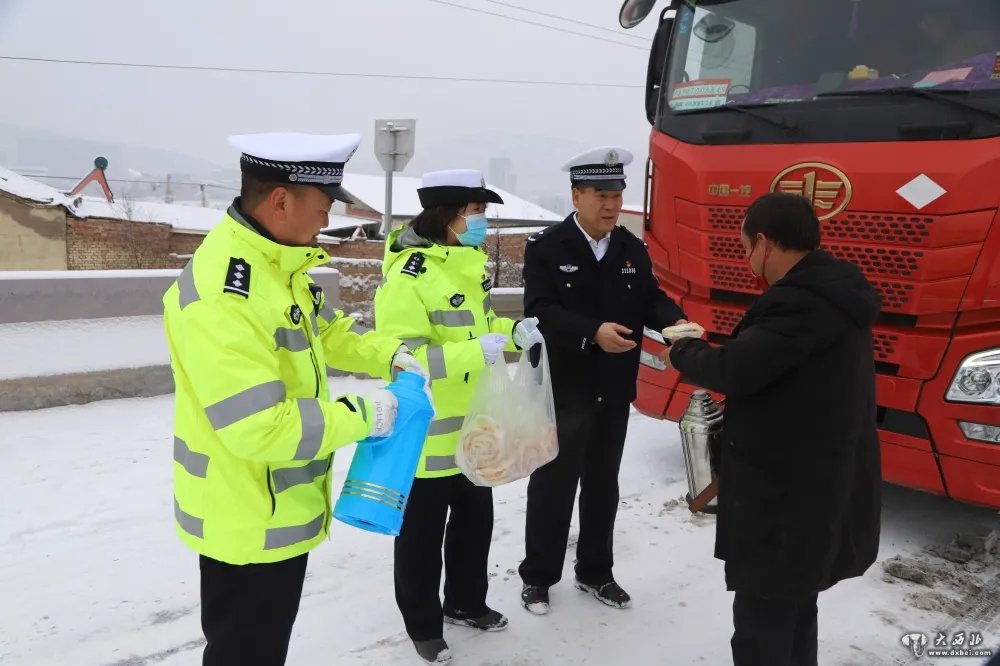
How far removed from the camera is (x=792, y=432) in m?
2.05

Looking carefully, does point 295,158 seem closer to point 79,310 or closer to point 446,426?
point 446,426

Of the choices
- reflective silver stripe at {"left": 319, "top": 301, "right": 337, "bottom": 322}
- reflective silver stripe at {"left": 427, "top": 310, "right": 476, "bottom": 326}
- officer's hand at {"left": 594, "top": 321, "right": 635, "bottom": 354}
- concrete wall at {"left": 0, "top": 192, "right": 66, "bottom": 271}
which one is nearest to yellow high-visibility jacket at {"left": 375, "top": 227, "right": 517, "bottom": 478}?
reflective silver stripe at {"left": 427, "top": 310, "right": 476, "bottom": 326}

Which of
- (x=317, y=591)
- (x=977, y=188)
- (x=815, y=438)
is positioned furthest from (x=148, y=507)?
(x=977, y=188)

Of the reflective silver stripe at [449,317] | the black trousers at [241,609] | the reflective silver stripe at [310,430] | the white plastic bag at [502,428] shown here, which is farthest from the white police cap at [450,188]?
the black trousers at [241,609]

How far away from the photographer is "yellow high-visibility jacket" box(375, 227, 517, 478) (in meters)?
2.49

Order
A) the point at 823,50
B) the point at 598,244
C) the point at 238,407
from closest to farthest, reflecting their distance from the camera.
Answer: the point at 238,407, the point at 598,244, the point at 823,50

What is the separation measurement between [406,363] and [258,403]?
26.1 inches

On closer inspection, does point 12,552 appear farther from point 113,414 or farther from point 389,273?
point 389,273

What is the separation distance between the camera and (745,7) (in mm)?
Answer: 4164

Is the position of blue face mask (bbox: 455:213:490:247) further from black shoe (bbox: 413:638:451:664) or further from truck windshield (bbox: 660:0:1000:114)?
truck windshield (bbox: 660:0:1000:114)

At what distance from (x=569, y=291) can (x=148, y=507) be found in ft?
8.55

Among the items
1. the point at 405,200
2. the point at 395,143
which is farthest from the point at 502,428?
the point at 405,200

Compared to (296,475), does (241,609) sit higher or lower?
lower

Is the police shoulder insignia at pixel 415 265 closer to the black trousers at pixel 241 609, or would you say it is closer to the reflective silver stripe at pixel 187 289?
the reflective silver stripe at pixel 187 289
